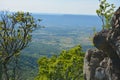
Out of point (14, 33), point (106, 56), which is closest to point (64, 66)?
point (14, 33)

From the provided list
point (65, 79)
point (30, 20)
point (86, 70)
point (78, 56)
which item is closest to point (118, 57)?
point (86, 70)

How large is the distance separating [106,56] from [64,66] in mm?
37128

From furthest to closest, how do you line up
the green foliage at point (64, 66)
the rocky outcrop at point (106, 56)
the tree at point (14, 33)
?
1. the green foliage at point (64, 66)
2. the tree at point (14, 33)
3. the rocky outcrop at point (106, 56)

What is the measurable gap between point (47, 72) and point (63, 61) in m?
5.06

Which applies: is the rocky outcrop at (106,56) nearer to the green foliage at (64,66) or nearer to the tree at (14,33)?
the tree at (14,33)

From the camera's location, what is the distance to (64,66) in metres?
74.1

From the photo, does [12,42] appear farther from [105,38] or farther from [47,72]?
[47,72]

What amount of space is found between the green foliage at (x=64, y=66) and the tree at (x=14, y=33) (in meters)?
23.7

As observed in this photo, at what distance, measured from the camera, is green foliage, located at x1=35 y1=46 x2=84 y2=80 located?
237 feet

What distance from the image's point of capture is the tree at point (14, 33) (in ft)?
161

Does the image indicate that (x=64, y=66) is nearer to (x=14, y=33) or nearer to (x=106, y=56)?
(x=14, y=33)

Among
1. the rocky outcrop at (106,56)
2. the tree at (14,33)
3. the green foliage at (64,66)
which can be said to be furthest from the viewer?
the green foliage at (64,66)

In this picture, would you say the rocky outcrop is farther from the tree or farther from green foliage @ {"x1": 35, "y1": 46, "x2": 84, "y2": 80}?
green foliage @ {"x1": 35, "y1": 46, "x2": 84, "y2": 80}

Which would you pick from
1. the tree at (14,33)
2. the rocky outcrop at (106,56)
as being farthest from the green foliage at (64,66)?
the rocky outcrop at (106,56)
